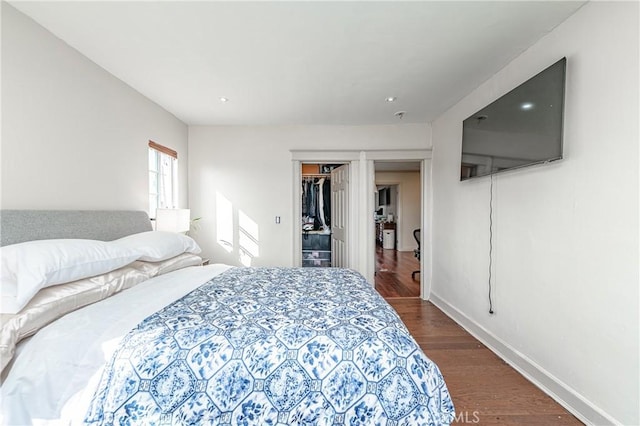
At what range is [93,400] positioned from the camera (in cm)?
106

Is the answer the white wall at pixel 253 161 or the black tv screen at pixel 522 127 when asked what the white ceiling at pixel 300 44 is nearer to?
the black tv screen at pixel 522 127

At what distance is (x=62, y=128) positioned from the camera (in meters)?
1.87

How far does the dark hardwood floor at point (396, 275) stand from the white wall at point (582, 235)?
5.65 feet

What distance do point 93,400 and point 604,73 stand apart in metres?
2.83

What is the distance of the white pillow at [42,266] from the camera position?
113 centimetres

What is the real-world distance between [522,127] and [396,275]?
12.1 ft

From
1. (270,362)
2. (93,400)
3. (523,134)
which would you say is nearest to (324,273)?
(270,362)

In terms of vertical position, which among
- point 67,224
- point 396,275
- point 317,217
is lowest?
point 396,275

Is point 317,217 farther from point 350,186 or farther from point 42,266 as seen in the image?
point 42,266

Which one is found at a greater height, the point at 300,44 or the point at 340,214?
the point at 300,44

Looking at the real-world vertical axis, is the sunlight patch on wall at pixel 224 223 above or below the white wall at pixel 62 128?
below

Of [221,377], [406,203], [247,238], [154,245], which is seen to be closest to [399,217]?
[406,203]

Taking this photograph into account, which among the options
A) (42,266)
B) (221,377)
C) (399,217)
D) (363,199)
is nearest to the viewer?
(221,377)

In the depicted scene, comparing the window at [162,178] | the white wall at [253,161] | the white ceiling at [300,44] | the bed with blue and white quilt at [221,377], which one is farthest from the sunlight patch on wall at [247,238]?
the bed with blue and white quilt at [221,377]
